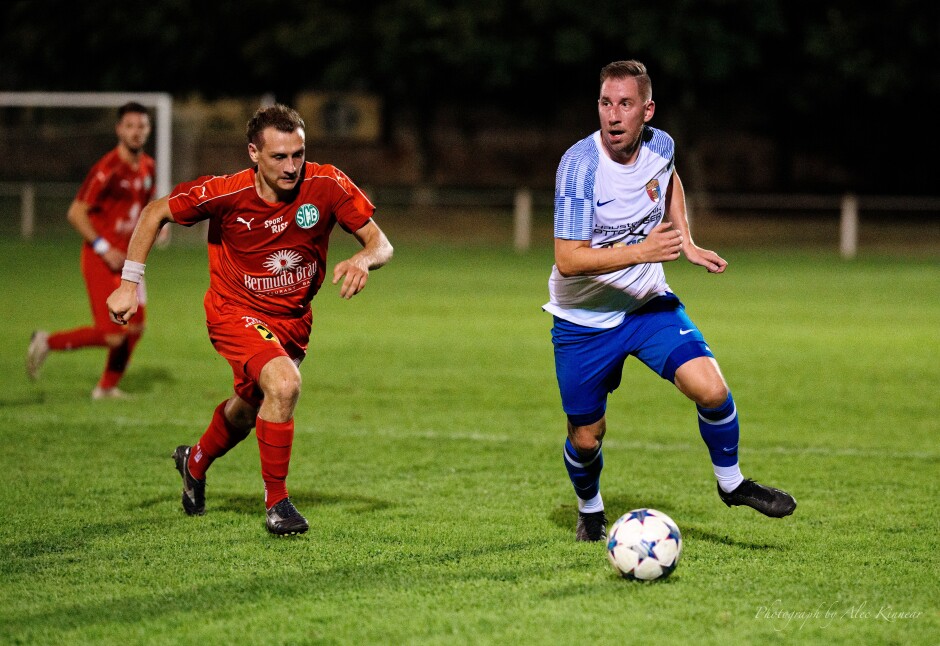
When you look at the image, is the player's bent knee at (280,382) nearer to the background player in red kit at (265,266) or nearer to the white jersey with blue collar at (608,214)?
the background player in red kit at (265,266)

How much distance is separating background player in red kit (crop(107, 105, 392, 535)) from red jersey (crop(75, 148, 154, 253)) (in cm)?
400

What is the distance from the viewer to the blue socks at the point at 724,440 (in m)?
5.52

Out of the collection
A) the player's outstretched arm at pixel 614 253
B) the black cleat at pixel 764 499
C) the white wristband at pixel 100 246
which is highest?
the player's outstretched arm at pixel 614 253

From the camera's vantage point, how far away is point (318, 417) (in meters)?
9.24

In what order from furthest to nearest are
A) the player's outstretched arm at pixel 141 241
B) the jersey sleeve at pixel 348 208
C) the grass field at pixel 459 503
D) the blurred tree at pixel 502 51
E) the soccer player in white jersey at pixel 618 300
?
the blurred tree at pixel 502 51
the jersey sleeve at pixel 348 208
the player's outstretched arm at pixel 141 241
the soccer player in white jersey at pixel 618 300
the grass field at pixel 459 503

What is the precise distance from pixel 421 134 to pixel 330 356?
26.4m

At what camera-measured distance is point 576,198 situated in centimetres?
539

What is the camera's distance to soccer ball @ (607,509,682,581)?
493 cm

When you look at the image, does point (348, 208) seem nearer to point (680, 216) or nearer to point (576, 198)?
point (576, 198)

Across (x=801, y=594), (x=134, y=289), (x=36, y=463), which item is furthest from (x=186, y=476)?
(x=801, y=594)

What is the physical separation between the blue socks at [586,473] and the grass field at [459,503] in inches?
10.0

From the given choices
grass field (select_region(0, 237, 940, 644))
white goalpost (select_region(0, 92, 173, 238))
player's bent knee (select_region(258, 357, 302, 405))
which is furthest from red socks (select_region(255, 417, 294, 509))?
white goalpost (select_region(0, 92, 173, 238))

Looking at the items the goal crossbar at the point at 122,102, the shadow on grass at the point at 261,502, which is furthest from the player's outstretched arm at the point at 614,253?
the goal crossbar at the point at 122,102

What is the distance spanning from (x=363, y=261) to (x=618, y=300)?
115 centimetres
